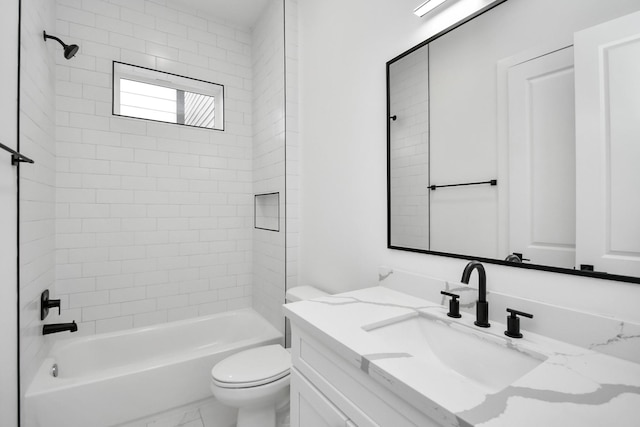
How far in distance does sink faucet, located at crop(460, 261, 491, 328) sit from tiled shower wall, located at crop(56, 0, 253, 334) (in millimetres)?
2241

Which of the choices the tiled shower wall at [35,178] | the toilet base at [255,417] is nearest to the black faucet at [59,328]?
the tiled shower wall at [35,178]

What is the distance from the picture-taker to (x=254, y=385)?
1.49 meters

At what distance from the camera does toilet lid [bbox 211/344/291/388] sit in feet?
4.91

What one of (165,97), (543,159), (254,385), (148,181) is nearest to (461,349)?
(543,159)

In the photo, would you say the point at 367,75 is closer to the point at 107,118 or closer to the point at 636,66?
the point at 636,66

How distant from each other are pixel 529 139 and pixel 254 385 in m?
1.63

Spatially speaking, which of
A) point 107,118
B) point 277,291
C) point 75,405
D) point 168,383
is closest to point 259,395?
point 168,383

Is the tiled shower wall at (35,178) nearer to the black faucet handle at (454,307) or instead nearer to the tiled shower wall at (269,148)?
the tiled shower wall at (269,148)

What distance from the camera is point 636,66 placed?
27.9 inches

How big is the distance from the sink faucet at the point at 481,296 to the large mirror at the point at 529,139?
115 mm

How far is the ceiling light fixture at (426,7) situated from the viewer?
117 cm

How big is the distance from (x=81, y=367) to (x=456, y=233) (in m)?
2.64

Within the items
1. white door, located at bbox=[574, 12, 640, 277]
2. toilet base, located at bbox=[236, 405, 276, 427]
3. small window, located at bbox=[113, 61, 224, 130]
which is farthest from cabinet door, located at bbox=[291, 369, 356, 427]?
small window, located at bbox=[113, 61, 224, 130]

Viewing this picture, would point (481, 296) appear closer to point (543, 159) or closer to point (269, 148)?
point (543, 159)
